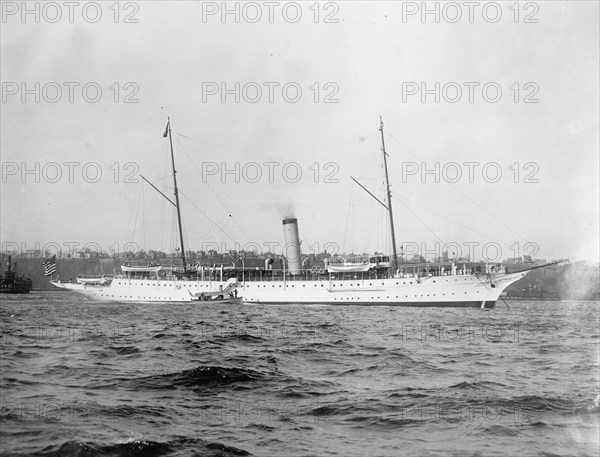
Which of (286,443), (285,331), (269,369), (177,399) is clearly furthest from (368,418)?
(285,331)

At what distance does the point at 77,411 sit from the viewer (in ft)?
23.6

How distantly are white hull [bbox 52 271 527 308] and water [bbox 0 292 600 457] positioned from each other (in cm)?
2317

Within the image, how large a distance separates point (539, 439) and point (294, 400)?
3.34 metres

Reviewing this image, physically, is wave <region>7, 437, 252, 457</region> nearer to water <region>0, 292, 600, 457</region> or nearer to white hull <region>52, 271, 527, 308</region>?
water <region>0, 292, 600, 457</region>

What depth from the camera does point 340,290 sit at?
132 feet

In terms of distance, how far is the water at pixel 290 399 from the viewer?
252 inches

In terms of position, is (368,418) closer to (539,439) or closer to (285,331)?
(539,439)

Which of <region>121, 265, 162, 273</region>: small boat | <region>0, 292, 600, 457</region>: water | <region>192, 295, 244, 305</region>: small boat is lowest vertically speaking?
<region>192, 295, 244, 305</region>: small boat

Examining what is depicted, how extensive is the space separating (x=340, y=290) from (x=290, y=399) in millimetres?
32017

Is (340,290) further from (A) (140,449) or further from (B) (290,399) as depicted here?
(A) (140,449)

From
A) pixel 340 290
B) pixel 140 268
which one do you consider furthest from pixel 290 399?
pixel 140 268

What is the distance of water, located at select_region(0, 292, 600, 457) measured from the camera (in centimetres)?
641

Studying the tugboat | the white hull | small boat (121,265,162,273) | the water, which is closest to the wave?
the water

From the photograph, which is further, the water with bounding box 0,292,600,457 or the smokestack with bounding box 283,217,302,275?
the smokestack with bounding box 283,217,302,275
